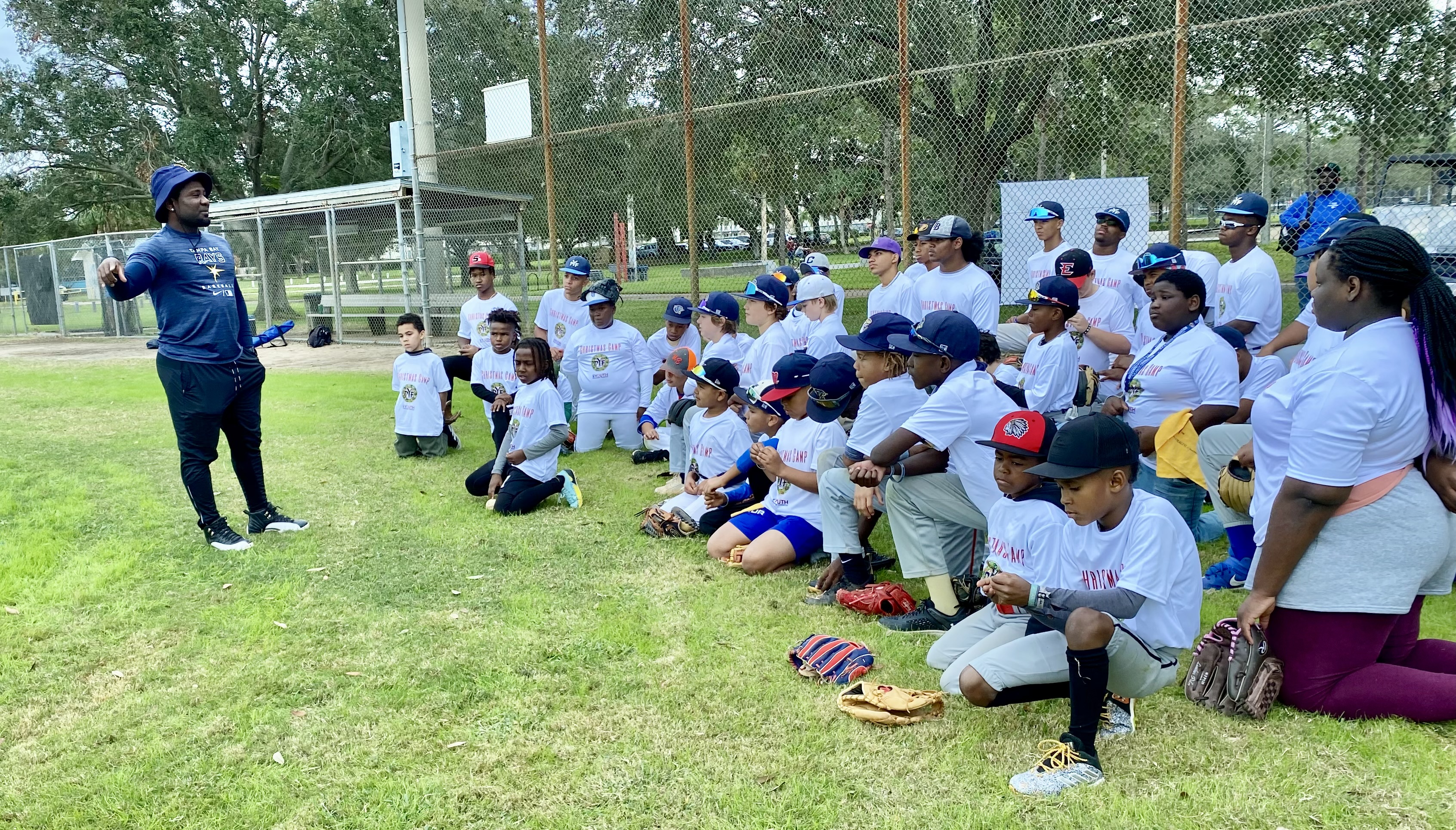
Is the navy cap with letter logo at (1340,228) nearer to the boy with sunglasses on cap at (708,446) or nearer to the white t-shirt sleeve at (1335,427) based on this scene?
the white t-shirt sleeve at (1335,427)

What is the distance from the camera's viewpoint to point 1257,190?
927 centimetres

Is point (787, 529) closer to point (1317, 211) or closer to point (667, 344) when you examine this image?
point (667, 344)

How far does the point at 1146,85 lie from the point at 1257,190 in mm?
1551

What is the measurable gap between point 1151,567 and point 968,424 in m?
1.37

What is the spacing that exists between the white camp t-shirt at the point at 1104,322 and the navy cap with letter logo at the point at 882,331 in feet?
6.55

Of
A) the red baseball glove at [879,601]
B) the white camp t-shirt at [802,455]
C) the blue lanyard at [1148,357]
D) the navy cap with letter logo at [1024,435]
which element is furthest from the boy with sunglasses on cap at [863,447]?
the blue lanyard at [1148,357]

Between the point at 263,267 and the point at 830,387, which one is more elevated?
the point at 263,267

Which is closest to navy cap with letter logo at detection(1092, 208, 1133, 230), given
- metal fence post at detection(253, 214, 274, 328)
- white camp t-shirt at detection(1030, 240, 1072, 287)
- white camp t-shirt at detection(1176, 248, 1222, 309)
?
white camp t-shirt at detection(1030, 240, 1072, 287)

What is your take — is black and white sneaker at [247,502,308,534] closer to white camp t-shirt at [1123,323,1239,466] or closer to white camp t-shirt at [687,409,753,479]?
white camp t-shirt at [687,409,753,479]

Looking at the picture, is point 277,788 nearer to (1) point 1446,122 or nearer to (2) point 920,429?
(2) point 920,429

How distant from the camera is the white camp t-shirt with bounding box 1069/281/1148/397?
611 cm

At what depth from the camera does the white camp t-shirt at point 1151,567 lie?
2973 millimetres

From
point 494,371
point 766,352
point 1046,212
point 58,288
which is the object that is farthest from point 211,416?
point 58,288

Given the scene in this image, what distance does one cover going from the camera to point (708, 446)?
5.99 m
